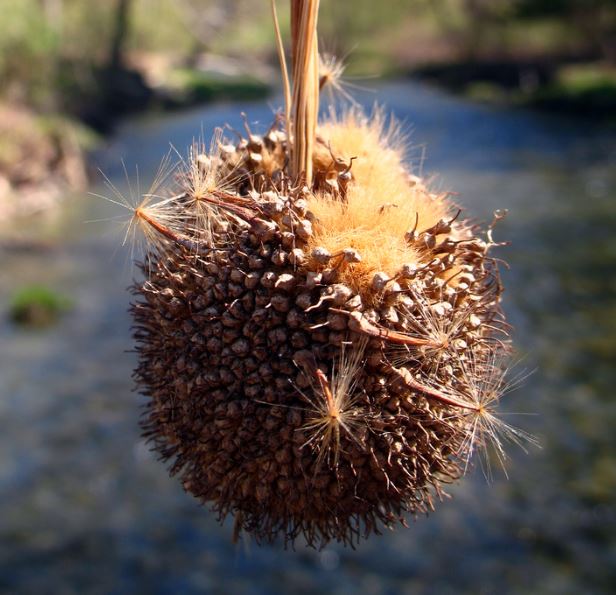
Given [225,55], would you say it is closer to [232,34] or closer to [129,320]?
[232,34]

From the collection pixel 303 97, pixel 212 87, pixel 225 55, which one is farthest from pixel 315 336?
pixel 225 55

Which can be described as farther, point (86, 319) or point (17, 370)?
point (86, 319)

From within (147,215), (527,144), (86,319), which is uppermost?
(527,144)

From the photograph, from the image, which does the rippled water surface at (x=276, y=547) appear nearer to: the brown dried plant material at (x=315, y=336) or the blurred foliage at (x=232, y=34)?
the brown dried plant material at (x=315, y=336)

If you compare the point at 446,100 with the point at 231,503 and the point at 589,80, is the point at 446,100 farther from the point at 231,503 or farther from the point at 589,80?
the point at 231,503

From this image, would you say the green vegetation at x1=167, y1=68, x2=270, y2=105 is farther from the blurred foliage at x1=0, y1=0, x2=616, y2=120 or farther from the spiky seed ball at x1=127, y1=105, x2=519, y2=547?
the spiky seed ball at x1=127, y1=105, x2=519, y2=547

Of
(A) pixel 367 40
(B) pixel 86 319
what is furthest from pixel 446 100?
(B) pixel 86 319
